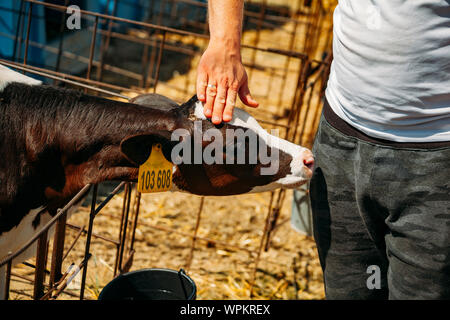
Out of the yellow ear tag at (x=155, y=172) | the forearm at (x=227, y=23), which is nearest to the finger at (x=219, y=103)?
the forearm at (x=227, y=23)

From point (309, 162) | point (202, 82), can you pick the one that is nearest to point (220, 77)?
→ point (202, 82)

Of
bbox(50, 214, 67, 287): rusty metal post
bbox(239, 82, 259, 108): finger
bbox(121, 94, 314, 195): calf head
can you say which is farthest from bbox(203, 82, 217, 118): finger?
bbox(50, 214, 67, 287): rusty metal post

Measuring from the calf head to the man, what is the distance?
12.5 inches

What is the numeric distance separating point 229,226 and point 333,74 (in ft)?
9.68

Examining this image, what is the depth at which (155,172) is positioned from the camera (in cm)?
241

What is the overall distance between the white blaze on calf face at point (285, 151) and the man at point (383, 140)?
302 millimetres

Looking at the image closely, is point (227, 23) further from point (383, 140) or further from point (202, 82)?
point (383, 140)

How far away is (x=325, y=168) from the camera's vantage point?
6.73ft

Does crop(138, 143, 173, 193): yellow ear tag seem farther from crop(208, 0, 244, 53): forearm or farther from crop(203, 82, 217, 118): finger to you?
crop(208, 0, 244, 53): forearm

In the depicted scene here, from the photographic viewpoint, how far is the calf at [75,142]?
2375 mm

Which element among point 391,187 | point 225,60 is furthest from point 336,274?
point 225,60

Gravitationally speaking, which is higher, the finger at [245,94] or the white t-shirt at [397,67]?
the white t-shirt at [397,67]

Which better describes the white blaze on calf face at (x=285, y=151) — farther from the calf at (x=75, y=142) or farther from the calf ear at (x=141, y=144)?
the calf ear at (x=141, y=144)

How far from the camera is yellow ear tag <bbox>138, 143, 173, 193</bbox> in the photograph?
7.75ft
